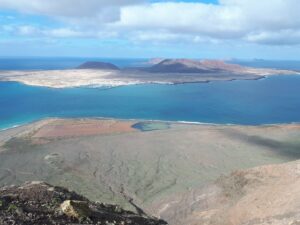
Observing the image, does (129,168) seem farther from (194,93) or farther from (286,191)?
(194,93)

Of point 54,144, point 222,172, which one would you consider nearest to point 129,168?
point 222,172

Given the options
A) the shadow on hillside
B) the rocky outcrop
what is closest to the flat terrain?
the shadow on hillside

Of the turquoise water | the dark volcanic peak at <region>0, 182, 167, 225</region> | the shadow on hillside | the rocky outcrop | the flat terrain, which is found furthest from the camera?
the turquoise water

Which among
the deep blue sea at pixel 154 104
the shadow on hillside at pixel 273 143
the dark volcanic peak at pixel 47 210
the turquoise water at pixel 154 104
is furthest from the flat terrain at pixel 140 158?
the turquoise water at pixel 154 104

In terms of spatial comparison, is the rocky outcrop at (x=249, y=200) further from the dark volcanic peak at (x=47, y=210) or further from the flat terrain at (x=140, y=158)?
the dark volcanic peak at (x=47, y=210)

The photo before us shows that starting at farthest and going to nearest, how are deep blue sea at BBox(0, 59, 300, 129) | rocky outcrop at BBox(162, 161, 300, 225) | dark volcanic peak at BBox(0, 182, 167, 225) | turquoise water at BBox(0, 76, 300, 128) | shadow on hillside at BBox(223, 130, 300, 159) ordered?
1. turquoise water at BBox(0, 76, 300, 128)
2. deep blue sea at BBox(0, 59, 300, 129)
3. shadow on hillside at BBox(223, 130, 300, 159)
4. rocky outcrop at BBox(162, 161, 300, 225)
5. dark volcanic peak at BBox(0, 182, 167, 225)

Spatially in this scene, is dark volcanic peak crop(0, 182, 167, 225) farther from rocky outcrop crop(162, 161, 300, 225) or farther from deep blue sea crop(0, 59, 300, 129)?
deep blue sea crop(0, 59, 300, 129)

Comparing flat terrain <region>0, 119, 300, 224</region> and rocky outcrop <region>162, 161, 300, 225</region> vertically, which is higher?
rocky outcrop <region>162, 161, 300, 225</region>

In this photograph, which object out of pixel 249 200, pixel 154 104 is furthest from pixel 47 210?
pixel 154 104
